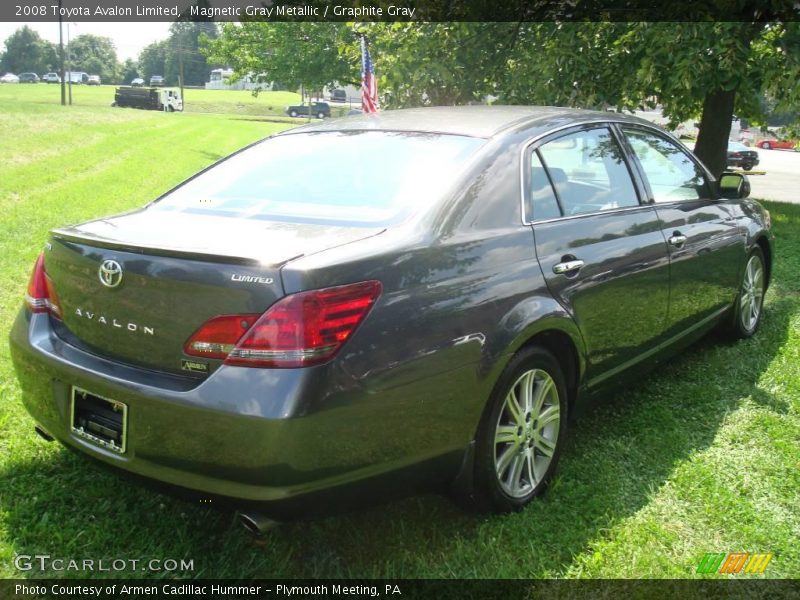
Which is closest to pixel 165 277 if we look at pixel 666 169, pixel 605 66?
pixel 666 169

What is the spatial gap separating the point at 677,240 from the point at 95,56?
127605 millimetres

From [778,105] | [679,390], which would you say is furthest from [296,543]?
[778,105]

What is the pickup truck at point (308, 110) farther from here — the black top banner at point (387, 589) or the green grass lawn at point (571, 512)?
the black top banner at point (387, 589)

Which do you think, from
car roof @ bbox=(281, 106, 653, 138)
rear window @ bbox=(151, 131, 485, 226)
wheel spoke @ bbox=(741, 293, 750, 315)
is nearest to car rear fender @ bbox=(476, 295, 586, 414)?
rear window @ bbox=(151, 131, 485, 226)

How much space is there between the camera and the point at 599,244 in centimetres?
362

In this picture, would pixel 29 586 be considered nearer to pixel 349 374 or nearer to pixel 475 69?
pixel 349 374

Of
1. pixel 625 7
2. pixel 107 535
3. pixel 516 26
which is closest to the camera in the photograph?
pixel 107 535

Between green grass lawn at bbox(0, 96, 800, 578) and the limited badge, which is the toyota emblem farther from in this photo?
green grass lawn at bbox(0, 96, 800, 578)

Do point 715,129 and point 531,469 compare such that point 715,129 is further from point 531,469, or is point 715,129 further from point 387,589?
point 387,589

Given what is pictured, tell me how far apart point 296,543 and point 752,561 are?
1737 mm

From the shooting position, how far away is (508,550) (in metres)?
2.95

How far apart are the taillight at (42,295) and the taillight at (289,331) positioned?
2.73 ft

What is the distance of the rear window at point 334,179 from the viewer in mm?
2996

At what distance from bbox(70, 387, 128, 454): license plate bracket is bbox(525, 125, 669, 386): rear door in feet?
5.64
